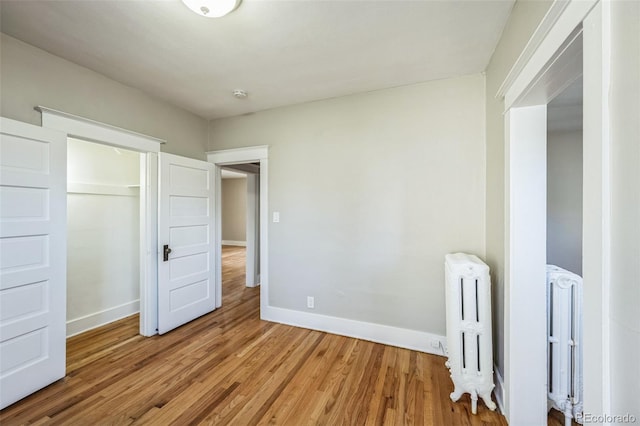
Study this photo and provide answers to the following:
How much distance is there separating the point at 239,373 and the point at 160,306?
1.28m

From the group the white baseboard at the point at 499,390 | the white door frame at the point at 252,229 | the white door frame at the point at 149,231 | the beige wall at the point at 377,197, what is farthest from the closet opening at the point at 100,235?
the white baseboard at the point at 499,390

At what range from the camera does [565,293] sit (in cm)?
152

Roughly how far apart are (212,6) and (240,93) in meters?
1.18

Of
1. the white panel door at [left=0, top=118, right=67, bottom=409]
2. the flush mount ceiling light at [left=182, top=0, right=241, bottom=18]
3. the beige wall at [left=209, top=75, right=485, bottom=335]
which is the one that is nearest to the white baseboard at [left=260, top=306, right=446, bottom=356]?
the beige wall at [left=209, top=75, right=485, bottom=335]


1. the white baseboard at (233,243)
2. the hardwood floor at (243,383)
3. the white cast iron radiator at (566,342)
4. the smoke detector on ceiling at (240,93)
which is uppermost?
the smoke detector on ceiling at (240,93)

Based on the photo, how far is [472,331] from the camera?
169 cm

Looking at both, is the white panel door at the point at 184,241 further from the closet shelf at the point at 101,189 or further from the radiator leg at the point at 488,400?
the radiator leg at the point at 488,400

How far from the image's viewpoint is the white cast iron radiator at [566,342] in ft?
4.96

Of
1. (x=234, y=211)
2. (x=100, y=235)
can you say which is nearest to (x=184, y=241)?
(x=100, y=235)

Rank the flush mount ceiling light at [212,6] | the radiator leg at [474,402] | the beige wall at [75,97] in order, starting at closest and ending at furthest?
the flush mount ceiling light at [212,6] → the radiator leg at [474,402] → the beige wall at [75,97]

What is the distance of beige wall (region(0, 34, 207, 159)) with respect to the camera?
180 centimetres

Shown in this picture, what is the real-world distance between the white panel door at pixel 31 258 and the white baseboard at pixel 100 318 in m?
0.92

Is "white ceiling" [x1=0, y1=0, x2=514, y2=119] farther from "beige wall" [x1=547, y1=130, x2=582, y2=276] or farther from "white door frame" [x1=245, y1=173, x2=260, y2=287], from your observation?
"white door frame" [x1=245, y1=173, x2=260, y2=287]

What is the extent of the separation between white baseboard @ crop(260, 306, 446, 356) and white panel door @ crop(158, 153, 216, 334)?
2.85 ft
